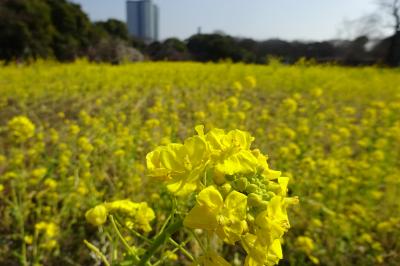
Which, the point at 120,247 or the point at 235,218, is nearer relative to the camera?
the point at 235,218

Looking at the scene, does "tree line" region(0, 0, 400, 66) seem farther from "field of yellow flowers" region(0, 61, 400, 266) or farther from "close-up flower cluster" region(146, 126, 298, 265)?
"close-up flower cluster" region(146, 126, 298, 265)

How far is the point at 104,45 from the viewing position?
14086 mm

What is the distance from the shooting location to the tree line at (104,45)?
12.1 meters

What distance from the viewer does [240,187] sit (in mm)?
730

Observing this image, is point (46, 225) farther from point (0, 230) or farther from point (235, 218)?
point (235, 218)

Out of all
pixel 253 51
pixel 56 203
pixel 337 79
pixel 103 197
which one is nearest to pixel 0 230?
pixel 56 203

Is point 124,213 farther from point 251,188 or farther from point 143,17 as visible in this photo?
point 143,17

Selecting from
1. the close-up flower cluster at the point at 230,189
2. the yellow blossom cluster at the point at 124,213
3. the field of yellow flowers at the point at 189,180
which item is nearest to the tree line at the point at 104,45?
the field of yellow flowers at the point at 189,180

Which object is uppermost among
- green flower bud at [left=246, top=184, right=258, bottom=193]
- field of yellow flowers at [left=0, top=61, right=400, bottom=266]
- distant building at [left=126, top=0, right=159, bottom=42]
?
distant building at [left=126, top=0, right=159, bottom=42]

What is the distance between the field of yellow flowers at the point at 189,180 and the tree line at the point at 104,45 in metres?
5.03

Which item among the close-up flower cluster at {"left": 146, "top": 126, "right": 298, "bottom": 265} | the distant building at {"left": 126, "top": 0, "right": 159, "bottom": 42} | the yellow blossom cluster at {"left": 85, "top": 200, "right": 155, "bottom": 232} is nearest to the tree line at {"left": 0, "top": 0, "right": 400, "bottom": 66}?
the yellow blossom cluster at {"left": 85, "top": 200, "right": 155, "bottom": 232}

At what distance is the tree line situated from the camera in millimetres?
12099

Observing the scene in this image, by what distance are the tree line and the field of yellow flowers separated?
16.5 ft

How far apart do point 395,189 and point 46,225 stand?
2.08 meters
